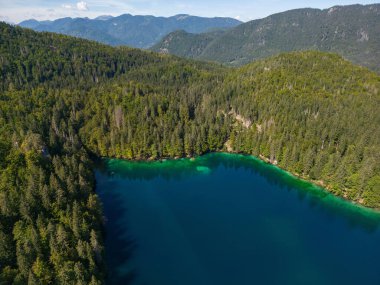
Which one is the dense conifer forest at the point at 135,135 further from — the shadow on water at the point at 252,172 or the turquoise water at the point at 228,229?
the turquoise water at the point at 228,229

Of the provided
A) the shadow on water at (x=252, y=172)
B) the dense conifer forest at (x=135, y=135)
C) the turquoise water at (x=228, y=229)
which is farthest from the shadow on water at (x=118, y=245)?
the shadow on water at (x=252, y=172)

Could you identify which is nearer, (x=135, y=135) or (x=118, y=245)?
(x=118, y=245)

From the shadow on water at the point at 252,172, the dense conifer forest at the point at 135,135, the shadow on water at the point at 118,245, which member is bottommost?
the shadow on water at the point at 118,245

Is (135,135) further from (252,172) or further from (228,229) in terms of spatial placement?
(228,229)

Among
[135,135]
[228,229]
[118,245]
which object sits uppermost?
[135,135]

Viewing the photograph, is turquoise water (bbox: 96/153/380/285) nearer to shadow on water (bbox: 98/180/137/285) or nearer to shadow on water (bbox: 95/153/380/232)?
shadow on water (bbox: 98/180/137/285)

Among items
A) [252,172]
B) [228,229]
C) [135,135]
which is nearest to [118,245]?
[228,229]

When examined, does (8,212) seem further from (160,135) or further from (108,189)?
(160,135)
